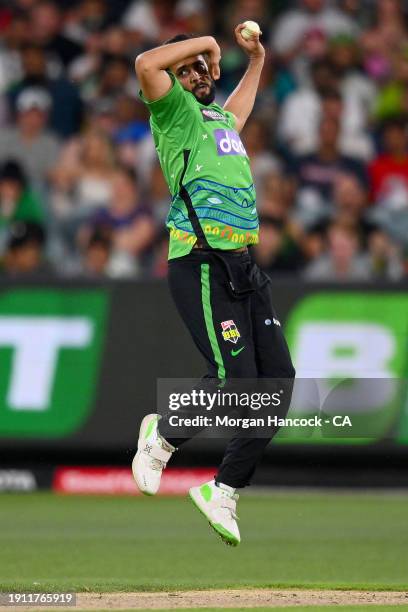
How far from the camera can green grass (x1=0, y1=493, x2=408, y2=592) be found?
8.18 metres

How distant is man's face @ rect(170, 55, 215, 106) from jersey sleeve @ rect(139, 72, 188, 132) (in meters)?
0.13

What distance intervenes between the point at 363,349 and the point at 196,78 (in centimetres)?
479

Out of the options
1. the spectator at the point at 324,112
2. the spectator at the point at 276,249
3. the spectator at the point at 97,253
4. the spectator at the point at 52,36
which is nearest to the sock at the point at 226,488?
the spectator at the point at 276,249

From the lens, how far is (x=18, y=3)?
16.5 metres

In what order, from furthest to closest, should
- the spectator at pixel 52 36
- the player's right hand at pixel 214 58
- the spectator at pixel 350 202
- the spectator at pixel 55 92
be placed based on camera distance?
the spectator at pixel 52 36, the spectator at pixel 55 92, the spectator at pixel 350 202, the player's right hand at pixel 214 58

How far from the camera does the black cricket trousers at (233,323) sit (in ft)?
24.8

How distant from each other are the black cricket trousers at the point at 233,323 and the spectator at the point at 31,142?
728 centimetres

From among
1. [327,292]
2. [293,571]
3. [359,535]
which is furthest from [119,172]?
[293,571]

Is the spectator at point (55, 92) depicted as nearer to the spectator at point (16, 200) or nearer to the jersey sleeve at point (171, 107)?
the spectator at point (16, 200)

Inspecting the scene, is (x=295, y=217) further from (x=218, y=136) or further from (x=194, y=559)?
(x=218, y=136)

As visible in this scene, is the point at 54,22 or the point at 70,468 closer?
the point at 70,468

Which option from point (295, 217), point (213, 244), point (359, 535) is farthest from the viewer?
point (295, 217)

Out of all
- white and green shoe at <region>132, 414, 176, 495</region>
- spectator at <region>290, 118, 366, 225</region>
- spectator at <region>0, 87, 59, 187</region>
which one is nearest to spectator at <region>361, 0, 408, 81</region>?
spectator at <region>290, 118, 366, 225</region>

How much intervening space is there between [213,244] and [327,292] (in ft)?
15.5
